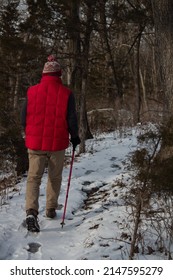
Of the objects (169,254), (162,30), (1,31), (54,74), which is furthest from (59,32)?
(169,254)

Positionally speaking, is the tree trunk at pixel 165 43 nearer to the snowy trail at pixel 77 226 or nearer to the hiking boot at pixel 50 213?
the snowy trail at pixel 77 226

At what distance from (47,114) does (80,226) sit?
151 cm

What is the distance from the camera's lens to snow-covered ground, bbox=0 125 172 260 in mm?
4441

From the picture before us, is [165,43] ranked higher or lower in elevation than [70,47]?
lower

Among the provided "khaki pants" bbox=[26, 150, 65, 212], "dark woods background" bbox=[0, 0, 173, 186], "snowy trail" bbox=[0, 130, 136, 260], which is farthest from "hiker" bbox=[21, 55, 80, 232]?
"dark woods background" bbox=[0, 0, 173, 186]

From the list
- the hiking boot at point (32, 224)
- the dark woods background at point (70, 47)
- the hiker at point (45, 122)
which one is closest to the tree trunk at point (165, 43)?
the dark woods background at point (70, 47)

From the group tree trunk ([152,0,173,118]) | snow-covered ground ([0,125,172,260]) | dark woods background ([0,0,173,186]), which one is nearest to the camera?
snow-covered ground ([0,125,172,260])

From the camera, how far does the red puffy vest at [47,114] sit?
5.16 metres

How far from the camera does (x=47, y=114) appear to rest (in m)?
5.16

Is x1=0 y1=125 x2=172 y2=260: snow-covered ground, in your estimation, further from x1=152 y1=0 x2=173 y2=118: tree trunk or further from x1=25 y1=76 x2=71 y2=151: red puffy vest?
x1=152 y1=0 x2=173 y2=118: tree trunk

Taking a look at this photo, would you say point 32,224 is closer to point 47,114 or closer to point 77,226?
point 77,226

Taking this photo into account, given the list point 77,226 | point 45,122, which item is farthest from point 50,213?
point 45,122

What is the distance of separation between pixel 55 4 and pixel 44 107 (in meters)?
5.90

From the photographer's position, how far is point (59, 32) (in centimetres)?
1038
